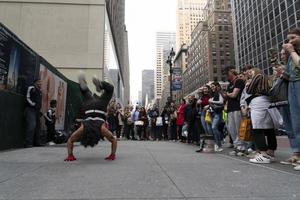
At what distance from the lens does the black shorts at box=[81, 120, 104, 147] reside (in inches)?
233

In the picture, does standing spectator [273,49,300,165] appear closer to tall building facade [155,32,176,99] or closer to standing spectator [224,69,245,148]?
standing spectator [224,69,245,148]

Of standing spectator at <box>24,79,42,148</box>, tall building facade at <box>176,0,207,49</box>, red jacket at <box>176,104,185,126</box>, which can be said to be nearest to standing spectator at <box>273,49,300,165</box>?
standing spectator at <box>24,79,42,148</box>

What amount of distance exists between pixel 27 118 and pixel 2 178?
5148 mm

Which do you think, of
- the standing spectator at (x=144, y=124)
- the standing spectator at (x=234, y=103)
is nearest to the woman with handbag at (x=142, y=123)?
the standing spectator at (x=144, y=124)

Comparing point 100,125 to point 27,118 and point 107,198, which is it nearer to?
point 107,198

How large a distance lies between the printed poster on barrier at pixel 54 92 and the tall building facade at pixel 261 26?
53.6 meters

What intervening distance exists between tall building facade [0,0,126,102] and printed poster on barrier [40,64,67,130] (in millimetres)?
12525

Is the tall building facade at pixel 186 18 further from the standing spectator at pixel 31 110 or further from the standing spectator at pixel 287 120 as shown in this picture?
the standing spectator at pixel 287 120

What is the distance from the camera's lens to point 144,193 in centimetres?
327

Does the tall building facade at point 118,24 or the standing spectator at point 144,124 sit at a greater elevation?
the tall building facade at point 118,24

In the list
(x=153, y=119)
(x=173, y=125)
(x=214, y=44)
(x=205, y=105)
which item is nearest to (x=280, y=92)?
(x=205, y=105)

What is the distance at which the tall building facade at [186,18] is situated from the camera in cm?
18250

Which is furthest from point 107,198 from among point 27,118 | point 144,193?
point 27,118

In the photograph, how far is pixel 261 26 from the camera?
78.5 metres
